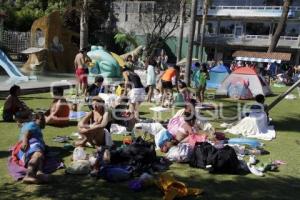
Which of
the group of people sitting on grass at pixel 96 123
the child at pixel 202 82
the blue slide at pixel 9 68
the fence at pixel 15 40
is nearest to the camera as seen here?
the group of people sitting on grass at pixel 96 123

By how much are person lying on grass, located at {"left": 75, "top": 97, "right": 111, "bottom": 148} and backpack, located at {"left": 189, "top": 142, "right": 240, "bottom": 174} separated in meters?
1.68

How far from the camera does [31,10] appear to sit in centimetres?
3891

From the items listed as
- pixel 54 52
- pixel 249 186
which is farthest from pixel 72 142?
pixel 54 52

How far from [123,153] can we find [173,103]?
6.69 m

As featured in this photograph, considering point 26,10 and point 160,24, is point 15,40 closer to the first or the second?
point 26,10

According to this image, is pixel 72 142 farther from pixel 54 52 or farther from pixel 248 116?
pixel 54 52

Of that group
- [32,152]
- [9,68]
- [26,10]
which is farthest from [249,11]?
[32,152]

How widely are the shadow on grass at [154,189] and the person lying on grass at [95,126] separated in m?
1.42

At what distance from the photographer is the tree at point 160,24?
42.2 m

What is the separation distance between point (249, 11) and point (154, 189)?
39.6 m

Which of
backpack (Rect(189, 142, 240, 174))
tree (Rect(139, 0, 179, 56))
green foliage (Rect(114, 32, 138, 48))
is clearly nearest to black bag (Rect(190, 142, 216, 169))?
backpack (Rect(189, 142, 240, 174))

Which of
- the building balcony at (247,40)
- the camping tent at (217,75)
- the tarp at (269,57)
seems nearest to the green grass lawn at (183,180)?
the camping tent at (217,75)

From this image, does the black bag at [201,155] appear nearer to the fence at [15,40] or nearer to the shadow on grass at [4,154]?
the shadow on grass at [4,154]

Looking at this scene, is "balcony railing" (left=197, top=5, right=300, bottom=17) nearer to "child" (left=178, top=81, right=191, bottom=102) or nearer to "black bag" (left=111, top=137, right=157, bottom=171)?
"child" (left=178, top=81, right=191, bottom=102)
